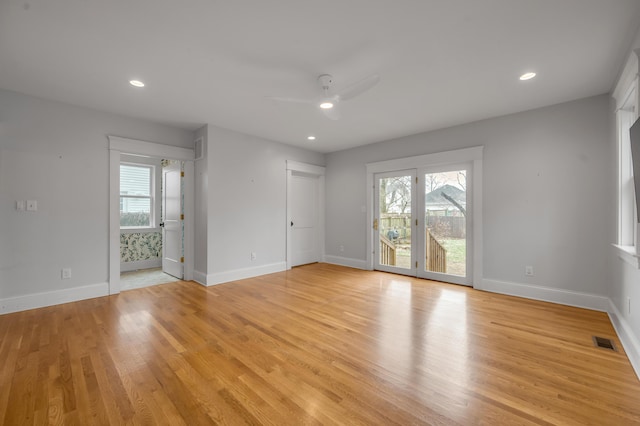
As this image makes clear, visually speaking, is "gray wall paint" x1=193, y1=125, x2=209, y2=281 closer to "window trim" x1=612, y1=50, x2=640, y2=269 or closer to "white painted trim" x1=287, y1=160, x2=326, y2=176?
"white painted trim" x1=287, y1=160, x2=326, y2=176

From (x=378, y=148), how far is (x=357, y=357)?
4261 mm

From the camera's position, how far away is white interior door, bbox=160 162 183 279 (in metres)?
4.84

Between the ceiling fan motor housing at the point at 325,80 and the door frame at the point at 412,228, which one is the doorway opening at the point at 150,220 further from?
the door frame at the point at 412,228

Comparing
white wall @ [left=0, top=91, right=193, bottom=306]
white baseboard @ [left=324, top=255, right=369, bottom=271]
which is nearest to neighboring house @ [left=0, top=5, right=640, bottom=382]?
white wall @ [left=0, top=91, right=193, bottom=306]

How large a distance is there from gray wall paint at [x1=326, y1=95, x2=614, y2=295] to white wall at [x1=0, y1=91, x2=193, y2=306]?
18.0 ft

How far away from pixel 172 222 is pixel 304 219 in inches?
106

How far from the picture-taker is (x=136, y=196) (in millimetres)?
5828

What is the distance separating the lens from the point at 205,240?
4.38 meters

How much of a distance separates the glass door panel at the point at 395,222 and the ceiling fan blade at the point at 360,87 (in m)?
2.78

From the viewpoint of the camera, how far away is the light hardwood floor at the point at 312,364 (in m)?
1.61

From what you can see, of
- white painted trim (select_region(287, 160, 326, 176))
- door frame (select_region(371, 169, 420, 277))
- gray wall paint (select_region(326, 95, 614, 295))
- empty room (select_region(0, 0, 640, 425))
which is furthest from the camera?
white painted trim (select_region(287, 160, 326, 176))

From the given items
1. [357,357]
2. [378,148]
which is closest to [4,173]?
[357,357]

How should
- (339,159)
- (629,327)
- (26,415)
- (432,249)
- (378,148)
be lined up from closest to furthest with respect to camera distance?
(26,415) < (629,327) < (432,249) < (378,148) < (339,159)

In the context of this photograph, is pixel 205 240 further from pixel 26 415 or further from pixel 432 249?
pixel 432 249
